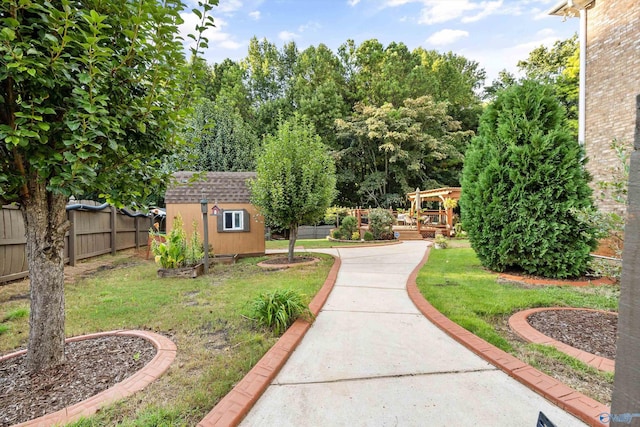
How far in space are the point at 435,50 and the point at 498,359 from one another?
2992cm

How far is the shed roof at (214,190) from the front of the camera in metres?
8.56

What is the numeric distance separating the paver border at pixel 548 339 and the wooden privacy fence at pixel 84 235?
6233 millimetres

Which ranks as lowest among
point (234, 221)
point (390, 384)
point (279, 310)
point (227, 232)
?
point (390, 384)

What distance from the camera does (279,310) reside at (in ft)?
11.0

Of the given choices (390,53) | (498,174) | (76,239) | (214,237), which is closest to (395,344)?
(498,174)

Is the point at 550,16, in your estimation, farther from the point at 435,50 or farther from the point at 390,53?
the point at 435,50

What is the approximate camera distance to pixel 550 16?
8.80 metres

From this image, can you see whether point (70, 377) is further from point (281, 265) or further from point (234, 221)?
point (234, 221)

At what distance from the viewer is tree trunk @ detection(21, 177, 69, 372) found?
2.31 meters

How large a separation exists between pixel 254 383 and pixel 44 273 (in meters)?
1.85

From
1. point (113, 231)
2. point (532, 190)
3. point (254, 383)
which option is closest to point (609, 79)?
point (532, 190)

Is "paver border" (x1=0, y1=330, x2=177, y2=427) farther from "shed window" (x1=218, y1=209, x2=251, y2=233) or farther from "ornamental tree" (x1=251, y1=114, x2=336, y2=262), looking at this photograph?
"shed window" (x1=218, y1=209, x2=251, y2=233)

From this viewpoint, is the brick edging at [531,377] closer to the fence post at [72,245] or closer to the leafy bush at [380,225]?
the fence post at [72,245]

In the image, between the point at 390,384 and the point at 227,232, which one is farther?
the point at 227,232
